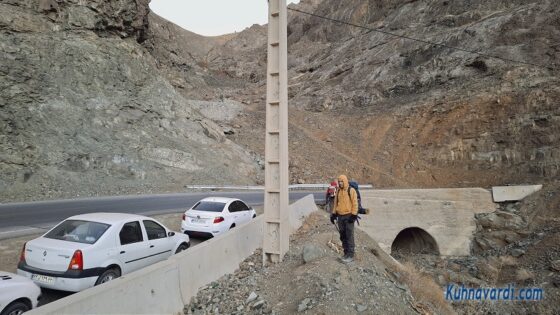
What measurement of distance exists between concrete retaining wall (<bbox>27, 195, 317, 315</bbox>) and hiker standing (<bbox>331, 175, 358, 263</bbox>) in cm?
244

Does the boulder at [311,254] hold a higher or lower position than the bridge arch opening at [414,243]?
higher

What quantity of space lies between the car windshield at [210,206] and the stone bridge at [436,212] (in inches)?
481

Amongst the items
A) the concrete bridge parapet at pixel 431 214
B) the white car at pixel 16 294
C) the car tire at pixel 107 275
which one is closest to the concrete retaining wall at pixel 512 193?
the concrete bridge parapet at pixel 431 214

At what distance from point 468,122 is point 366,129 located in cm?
931

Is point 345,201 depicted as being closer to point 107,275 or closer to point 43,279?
point 107,275

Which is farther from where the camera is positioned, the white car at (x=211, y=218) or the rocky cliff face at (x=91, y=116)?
the rocky cliff face at (x=91, y=116)

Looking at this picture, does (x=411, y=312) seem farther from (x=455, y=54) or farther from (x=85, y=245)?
(x=455, y=54)

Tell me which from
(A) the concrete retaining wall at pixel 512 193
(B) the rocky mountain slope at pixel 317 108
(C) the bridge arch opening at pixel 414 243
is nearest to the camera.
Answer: (A) the concrete retaining wall at pixel 512 193

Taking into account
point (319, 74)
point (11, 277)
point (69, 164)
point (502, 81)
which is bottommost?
point (11, 277)

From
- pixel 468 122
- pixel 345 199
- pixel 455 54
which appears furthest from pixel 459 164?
pixel 345 199

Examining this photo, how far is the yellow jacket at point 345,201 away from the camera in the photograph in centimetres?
853

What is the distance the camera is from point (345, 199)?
8586mm

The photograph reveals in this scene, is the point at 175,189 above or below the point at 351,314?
above

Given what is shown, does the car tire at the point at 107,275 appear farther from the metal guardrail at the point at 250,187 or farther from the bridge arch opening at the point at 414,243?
the bridge arch opening at the point at 414,243
